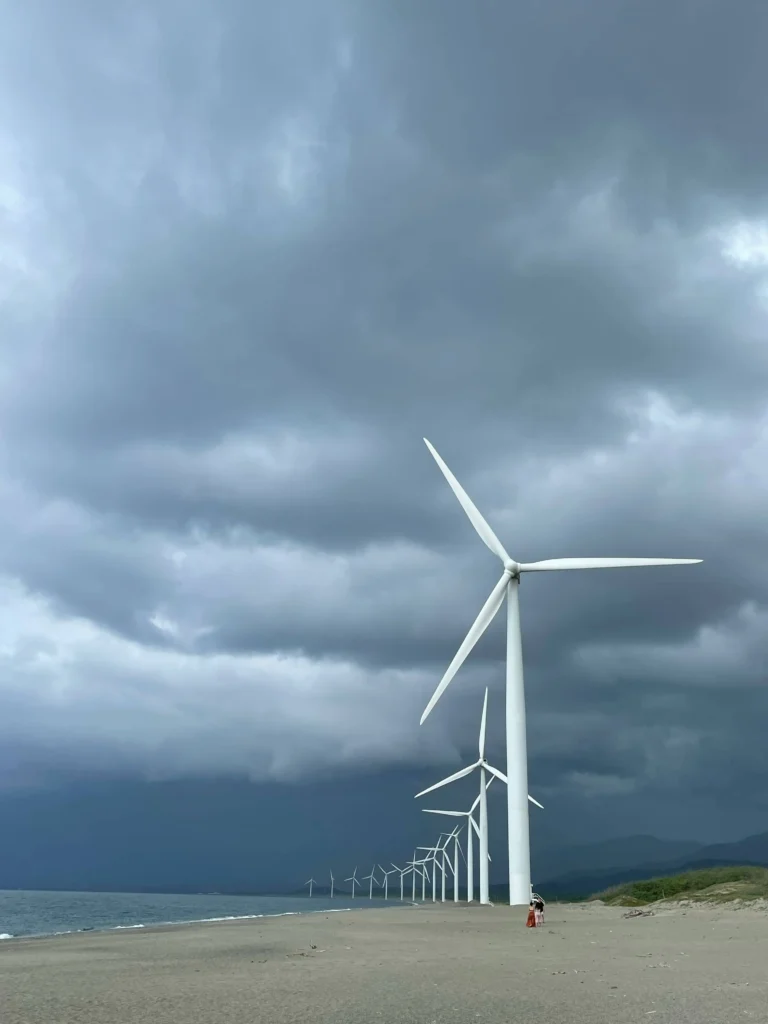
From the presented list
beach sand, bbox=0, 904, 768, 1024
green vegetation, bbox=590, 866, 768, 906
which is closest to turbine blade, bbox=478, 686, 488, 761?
green vegetation, bbox=590, 866, 768, 906

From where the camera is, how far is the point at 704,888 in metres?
81.4

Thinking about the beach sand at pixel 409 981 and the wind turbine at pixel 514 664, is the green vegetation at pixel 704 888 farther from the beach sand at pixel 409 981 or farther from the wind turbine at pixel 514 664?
the beach sand at pixel 409 981

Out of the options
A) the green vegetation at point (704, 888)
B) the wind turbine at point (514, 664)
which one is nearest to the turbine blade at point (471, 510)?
the wind turbine at point (514, 664)

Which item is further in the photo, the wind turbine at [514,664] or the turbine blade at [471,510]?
the turbine blade at [471,510]

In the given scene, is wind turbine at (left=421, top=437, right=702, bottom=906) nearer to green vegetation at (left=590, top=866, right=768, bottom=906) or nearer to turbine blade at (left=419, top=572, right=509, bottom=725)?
turbine blade at (left=419, top=572, right=509, bottom=725)

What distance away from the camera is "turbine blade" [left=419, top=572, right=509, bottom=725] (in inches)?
1940

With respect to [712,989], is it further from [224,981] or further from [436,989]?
[224,981]

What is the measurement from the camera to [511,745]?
4722cm

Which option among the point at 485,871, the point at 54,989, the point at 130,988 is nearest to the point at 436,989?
the point at 130,988

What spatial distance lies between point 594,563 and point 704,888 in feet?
156

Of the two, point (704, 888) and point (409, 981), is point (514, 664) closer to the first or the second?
point (409, 981)

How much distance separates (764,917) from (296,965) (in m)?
24.7

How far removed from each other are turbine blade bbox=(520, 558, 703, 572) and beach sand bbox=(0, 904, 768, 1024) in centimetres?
2038

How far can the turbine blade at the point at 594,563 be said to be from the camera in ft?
152
